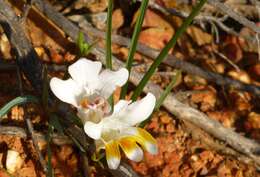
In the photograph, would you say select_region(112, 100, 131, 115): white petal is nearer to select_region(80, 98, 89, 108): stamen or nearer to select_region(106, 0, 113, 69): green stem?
select_region(80, 98, 89, 108): stamen

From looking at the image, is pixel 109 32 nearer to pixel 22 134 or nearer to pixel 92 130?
pixel 92 130

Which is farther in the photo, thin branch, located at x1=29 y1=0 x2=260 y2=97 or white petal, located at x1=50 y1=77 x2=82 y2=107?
thin branch, located at x1=29 y1=0 x2=260 y2=97

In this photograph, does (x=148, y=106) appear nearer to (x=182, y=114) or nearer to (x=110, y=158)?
(x=110, y=158)

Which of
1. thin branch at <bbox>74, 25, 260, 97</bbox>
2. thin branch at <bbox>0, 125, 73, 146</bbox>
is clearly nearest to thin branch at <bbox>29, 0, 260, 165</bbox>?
thin branch at <bbox>74, 25, 260, 97</bbox>

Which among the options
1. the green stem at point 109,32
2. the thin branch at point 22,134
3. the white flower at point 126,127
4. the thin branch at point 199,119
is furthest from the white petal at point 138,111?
the thin branch at point 199,119

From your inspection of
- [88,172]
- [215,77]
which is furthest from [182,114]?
[88,172]

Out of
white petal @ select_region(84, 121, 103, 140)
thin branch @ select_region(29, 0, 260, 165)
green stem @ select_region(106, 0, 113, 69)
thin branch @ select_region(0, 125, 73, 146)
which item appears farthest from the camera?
thin branch @ select_region(29, 0, 260, 165)

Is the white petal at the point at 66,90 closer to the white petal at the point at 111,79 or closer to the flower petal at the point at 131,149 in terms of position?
the white petal at the point at 111,79
